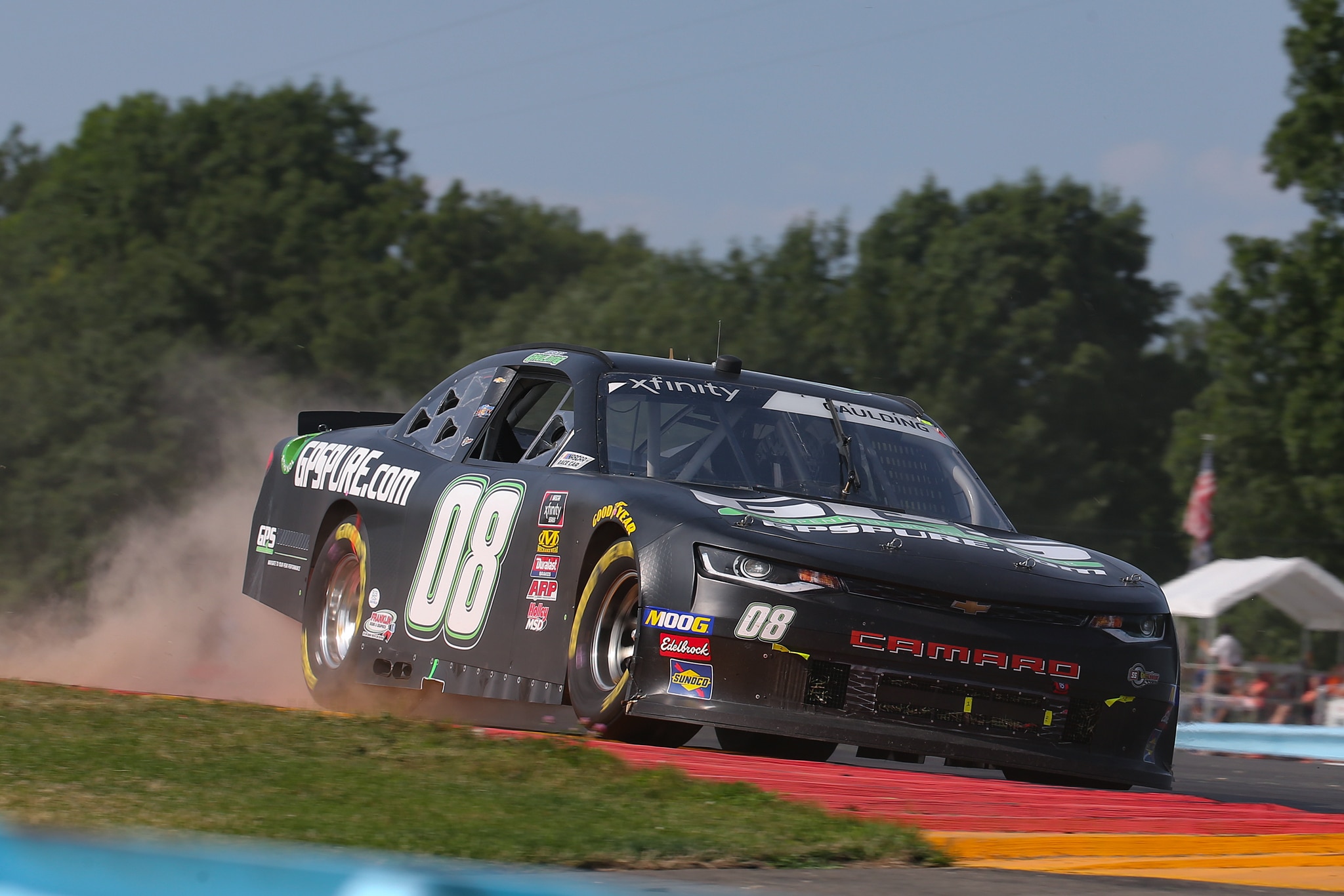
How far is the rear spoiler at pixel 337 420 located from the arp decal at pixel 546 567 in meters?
2.94

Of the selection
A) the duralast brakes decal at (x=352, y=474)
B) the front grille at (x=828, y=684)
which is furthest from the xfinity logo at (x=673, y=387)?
the front grille at (x=828, y=684)

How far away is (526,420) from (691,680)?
2.43 meters

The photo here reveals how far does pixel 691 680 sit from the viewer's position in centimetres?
592

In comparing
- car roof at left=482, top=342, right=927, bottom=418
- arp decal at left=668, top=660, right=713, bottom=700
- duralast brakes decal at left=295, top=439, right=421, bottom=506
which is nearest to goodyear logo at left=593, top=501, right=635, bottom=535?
arp decal at left=668, top=660, right=713, bottom=700

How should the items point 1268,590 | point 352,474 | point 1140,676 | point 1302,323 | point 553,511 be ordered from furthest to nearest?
1. point 1302,323
2. point 1268,590
3. point 352,474
4. point 553,511
5. point 1140,676

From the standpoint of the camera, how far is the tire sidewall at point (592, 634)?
6.18 meters

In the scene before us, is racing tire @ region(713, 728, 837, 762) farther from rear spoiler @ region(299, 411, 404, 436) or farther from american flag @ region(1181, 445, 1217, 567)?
american flag @ region(1181, 445, 1217, 567)

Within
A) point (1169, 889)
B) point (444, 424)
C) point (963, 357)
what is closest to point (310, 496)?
point (444, 424)

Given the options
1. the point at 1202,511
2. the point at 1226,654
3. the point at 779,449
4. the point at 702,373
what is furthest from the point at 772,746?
the point at 1202,511

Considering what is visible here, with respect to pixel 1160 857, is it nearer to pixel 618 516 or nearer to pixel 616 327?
pixel 618 516

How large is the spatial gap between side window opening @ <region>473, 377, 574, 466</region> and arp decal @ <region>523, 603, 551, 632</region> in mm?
→ 933

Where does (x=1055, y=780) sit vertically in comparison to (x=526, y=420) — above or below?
below

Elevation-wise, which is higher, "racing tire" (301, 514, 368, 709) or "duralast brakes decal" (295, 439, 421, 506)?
"duralast brakes decal" (295, 439, 421, 506)

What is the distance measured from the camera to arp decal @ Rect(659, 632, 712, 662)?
5.91 m
